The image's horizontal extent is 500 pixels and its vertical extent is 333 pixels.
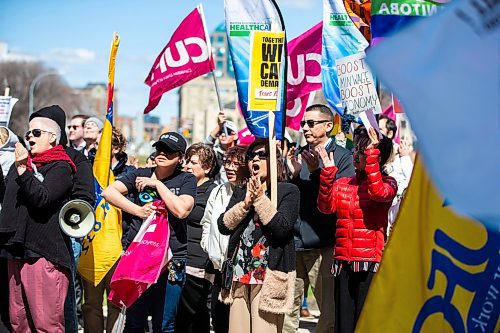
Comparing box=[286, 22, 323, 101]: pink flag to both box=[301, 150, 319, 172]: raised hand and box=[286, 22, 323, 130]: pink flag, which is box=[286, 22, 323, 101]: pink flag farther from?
box=[301, 150, 319, 172]: raised hand

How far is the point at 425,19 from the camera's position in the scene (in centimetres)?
204

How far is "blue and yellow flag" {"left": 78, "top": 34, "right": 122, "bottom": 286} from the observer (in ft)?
24.1

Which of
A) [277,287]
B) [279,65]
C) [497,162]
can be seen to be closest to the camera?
[497,162]

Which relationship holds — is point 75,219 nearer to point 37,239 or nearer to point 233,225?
point 37,239

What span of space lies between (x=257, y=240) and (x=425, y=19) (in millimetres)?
3978

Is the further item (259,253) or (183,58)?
(183,58)

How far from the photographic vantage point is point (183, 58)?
9.34 metres

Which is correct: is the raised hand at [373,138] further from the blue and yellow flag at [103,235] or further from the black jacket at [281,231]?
the blue and yellow flag at [103,235]

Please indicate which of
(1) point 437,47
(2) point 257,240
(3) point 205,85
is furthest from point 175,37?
(3) point 205,85

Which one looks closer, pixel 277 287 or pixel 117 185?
pixel 277 287

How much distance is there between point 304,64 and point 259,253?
3.46 meters

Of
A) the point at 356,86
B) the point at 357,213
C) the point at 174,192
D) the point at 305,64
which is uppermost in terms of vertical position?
the point at 305,64

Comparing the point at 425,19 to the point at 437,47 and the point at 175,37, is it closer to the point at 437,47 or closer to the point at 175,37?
the point at 437,47

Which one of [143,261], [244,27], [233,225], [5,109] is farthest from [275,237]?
[5,109]
